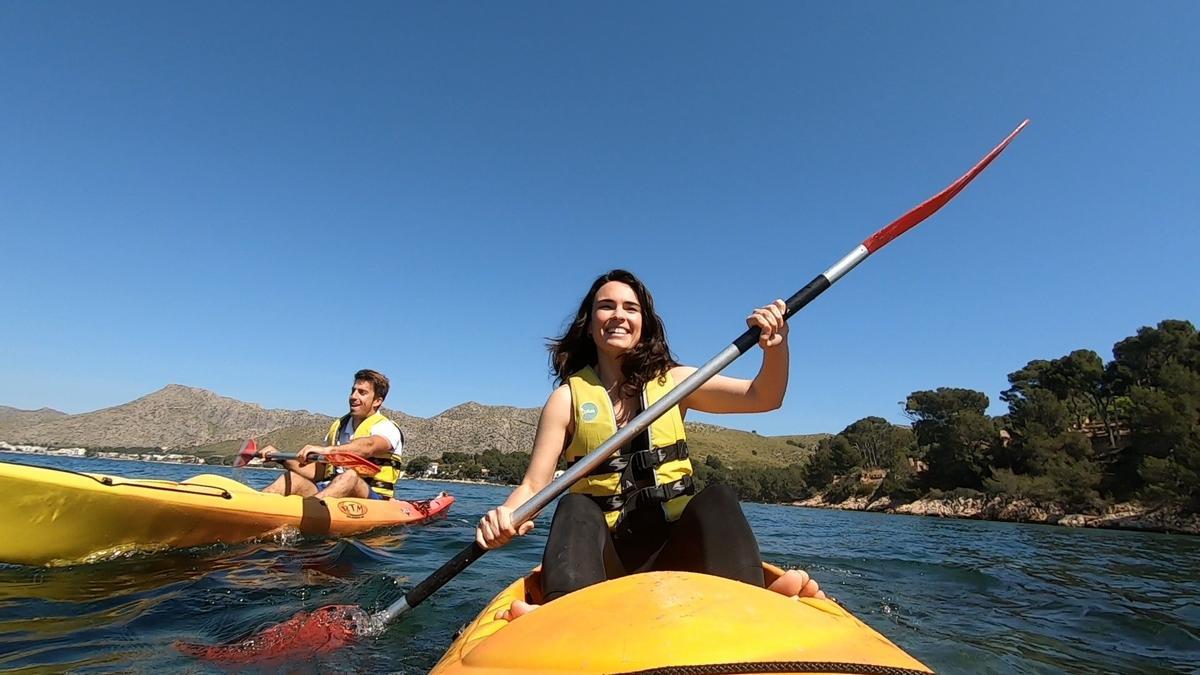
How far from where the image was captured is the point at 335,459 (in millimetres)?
7617

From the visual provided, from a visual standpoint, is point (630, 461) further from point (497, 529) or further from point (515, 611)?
point (515, 611)

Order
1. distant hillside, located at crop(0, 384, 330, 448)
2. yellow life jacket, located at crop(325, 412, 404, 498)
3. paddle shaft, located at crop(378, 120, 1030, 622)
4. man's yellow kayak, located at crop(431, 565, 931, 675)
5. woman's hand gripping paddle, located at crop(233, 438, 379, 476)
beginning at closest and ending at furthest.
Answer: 1. man's yellow kayak, located at crop(431, 565, 931, 675)
2. paddle shaft, located at crop(378, 120, 1030, 622)
3. woman's hand gripping paddle, located at crop(233, 438, 379, 476)
4. yellow life jacket, located at crop(325, 412, 404, 498)
5. distant hillside, located at crop(0, 384, 330, 448)

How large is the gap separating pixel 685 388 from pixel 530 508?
3.13 ft

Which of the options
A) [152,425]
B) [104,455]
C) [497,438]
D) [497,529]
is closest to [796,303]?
[497,529]

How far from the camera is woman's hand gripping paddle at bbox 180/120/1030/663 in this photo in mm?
2828

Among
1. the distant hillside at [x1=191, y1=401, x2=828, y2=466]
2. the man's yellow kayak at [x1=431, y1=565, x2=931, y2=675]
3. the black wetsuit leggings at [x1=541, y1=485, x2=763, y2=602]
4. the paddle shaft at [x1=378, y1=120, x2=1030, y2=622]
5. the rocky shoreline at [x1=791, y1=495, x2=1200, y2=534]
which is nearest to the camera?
the man's yellow kayak at [x1=431, y1=565, x2=931, y2=675]

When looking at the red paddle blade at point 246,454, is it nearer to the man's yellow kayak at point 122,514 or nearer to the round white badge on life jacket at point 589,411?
the man's yellow kayak at point 122,514

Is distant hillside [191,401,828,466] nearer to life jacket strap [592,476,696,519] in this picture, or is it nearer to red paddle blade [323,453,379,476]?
red paddle blade [323,453,379,476]

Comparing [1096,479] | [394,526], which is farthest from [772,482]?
[394,526]

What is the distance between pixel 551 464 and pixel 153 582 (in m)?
3.82

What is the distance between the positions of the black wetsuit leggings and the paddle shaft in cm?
22

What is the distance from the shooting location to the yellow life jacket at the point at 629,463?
292cm

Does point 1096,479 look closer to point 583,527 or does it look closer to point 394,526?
point 394,526

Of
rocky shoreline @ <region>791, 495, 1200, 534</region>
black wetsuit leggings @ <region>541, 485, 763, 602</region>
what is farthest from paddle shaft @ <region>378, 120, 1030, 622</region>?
rocky shoreline @ <region>791, 495, 1200, 534</region>
